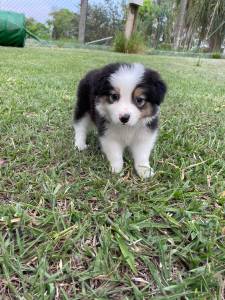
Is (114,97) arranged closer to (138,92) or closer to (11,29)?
(138,92)

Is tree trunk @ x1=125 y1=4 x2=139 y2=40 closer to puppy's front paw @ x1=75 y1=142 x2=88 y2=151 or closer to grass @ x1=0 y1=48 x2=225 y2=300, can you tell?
grass @ x1=0 y1=48 x2=225 y2=300

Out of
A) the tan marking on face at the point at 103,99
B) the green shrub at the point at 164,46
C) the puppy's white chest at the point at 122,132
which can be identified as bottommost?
the green shrub at the point at 164,46

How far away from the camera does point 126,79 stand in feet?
8.20

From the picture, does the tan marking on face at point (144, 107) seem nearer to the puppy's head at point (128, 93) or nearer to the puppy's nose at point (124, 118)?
the puppy's head at point (128, 93)

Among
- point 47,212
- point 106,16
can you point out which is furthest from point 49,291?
point 106,16

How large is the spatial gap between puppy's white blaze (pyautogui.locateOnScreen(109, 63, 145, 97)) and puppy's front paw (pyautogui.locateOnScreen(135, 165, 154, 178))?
0.52 metres

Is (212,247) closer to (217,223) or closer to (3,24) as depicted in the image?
(217,223)

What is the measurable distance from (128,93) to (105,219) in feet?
2.86

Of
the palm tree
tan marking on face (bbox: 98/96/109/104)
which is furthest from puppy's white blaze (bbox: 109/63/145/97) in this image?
the palm tree

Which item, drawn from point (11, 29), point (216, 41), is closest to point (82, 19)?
point (11, 29)

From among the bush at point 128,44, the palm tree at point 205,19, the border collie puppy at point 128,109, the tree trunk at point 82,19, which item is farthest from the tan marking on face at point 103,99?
the palm tree at point 205,19

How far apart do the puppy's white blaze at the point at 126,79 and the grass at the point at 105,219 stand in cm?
57

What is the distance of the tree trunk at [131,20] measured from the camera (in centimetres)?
1370

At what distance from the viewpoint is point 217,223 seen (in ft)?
6.80
